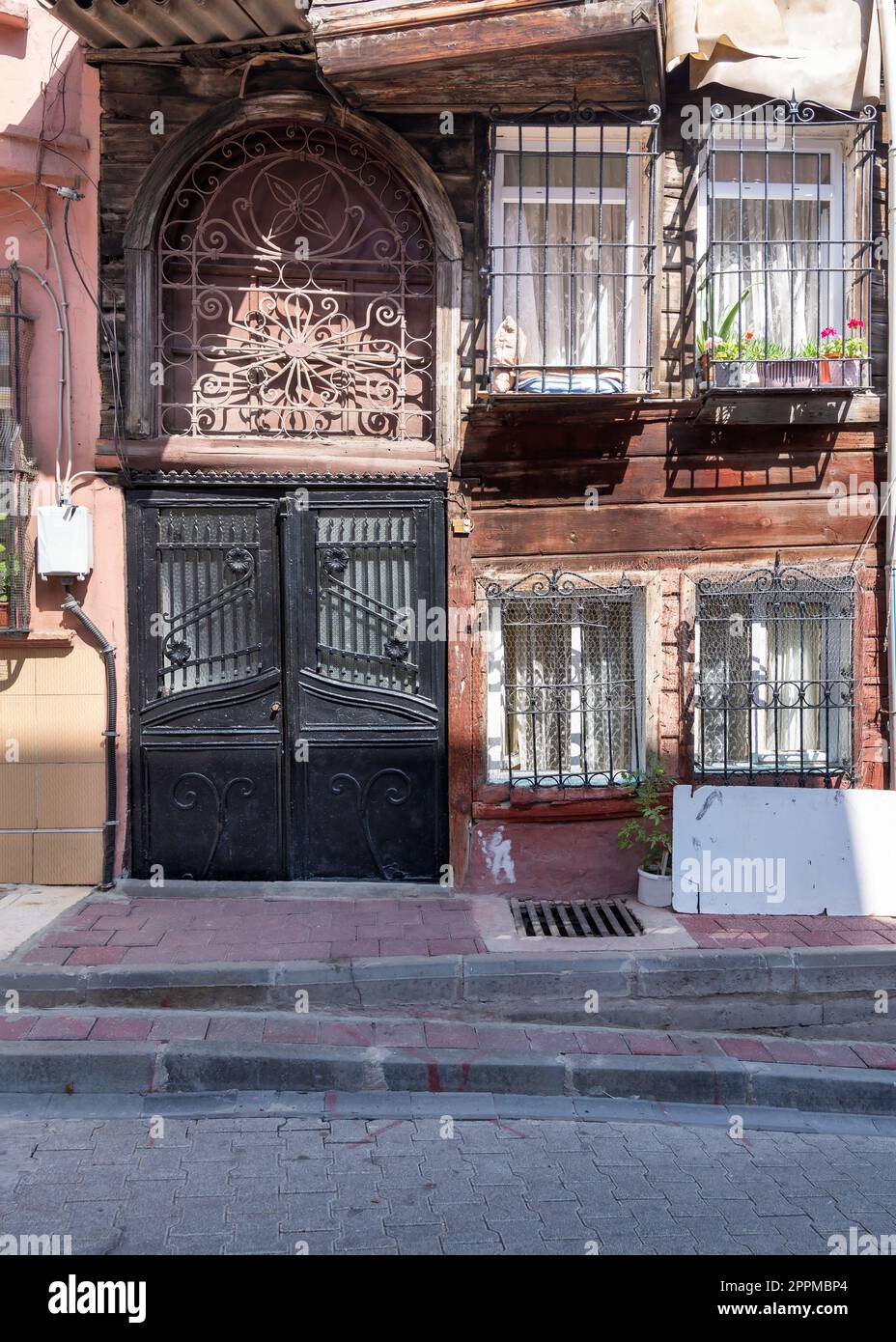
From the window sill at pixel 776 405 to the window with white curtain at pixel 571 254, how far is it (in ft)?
1.60

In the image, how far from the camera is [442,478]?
6621mm

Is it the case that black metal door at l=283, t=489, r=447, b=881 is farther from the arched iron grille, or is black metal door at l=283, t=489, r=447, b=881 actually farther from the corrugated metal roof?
the corrugated metal roof

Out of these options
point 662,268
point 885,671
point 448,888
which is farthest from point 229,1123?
point 662,268

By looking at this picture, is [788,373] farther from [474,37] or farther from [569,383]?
[474,37]

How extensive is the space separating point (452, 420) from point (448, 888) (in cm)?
313

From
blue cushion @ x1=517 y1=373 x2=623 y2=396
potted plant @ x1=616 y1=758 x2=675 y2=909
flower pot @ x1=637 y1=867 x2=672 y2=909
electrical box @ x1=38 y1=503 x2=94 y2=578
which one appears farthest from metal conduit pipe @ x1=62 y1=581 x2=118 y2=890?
flower pot @ x1=637 y1=867 x2=672 y2=909

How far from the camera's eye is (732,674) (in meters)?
6.94

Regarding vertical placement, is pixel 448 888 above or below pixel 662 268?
below

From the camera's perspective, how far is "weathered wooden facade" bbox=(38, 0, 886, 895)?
655cm

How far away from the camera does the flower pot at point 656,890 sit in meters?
6.38

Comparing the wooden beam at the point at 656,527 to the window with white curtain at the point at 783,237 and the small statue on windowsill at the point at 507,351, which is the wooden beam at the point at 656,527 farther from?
the window with white curtain at the point at 783,237

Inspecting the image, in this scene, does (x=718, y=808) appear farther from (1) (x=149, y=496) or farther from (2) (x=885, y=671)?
(1) (x=149, y=496)

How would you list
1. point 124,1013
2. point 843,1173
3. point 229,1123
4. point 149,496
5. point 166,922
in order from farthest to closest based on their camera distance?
point 149,496
point 166,922
point 124,1013
point 229,1123
point 843,1173

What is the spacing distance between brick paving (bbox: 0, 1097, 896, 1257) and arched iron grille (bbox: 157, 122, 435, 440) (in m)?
4.39
